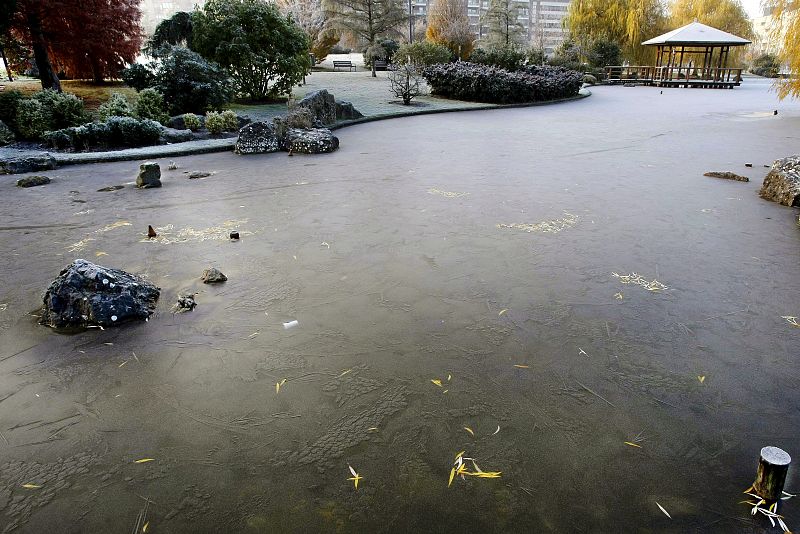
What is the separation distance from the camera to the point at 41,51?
1245 centimetres

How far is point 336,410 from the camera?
246 cm

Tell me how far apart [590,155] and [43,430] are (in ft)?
28.9

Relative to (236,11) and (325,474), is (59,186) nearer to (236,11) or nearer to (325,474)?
(325,474)

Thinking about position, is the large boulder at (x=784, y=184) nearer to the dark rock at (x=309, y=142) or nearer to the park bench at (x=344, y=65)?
the dark rock at (x=309, y=142)

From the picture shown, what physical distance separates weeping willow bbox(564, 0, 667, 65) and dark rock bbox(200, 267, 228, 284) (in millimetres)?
32071

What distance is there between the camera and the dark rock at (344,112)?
1320cm

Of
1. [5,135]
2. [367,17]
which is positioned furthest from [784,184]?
[367,17]

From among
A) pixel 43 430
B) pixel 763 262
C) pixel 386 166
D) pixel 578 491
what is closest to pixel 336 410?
pixel 578 491

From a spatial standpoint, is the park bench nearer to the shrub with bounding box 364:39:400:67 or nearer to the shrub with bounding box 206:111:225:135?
the shrub with bounding box 364:39:400:67

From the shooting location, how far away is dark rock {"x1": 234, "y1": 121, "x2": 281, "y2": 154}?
9.57m

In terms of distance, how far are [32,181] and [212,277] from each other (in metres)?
5.41

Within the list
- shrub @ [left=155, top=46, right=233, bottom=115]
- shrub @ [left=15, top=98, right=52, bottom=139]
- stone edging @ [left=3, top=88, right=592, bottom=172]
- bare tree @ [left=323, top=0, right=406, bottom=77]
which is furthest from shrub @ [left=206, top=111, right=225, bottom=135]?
bare tree @ [left=323, top=0, right=406, bottom=77]

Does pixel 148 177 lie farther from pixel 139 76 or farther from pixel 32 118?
pixel 139 76

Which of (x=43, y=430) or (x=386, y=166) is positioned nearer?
(x=43, y=430)
